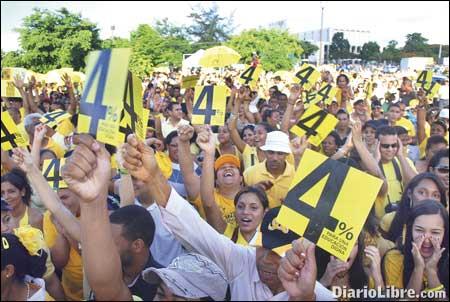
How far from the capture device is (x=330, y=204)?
2191 mm

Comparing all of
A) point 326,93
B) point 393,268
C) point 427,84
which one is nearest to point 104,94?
point 393,268

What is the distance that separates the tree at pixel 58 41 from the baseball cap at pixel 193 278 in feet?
6.03

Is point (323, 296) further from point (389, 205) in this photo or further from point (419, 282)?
point (389, 205)

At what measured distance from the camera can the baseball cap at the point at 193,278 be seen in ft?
6.81

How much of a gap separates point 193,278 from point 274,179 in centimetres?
238

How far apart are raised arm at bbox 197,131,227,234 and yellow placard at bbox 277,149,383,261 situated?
3.83 feet

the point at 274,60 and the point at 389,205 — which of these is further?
the point at 274,60

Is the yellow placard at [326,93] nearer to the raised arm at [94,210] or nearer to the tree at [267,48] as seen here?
the raised arm at [94,210]

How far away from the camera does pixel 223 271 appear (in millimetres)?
2467

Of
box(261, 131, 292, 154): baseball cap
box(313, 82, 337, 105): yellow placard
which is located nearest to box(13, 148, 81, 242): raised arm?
box(261, 131, 292, 154): baseball cap

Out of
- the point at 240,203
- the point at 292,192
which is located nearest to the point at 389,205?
the point at 240,203

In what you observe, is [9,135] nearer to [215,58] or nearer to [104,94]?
[104,94]

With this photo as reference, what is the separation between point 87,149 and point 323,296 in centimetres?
117

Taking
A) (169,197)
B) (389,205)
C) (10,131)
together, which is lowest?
(389,205)
